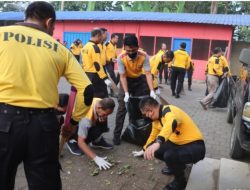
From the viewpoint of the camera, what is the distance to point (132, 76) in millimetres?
5469

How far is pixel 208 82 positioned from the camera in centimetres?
987

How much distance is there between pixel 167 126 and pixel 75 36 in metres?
17.9

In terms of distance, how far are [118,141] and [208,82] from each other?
202 inches

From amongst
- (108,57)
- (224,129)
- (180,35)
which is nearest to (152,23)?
(180,35)

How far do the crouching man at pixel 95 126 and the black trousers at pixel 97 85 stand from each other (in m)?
1.40

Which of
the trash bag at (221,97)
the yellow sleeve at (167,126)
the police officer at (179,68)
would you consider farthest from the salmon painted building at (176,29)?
the yellow sleeve at (167,126)

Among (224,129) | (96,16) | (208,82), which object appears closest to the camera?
(224,129)

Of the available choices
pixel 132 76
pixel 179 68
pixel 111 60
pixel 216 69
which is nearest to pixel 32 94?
pixel 132 76

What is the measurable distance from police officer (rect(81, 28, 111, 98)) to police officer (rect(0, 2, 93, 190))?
11.6ft

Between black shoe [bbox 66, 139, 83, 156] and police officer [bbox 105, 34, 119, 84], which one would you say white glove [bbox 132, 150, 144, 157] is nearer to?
black shoe [bbox 66, 139, 83, 156]

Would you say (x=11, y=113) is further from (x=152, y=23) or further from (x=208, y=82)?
(x=152, y=23)

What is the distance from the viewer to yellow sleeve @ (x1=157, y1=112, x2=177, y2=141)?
345 cm

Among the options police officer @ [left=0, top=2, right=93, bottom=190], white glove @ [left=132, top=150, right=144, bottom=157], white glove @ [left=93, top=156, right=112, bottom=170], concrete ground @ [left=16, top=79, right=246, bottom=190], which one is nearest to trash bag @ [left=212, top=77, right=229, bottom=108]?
concrete ground @ [left=16, top=79, right=246, bottom=190]

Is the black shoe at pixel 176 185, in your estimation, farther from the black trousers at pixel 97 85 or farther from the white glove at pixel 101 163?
the black trousers at pixel 97 85
